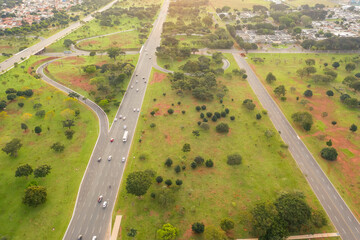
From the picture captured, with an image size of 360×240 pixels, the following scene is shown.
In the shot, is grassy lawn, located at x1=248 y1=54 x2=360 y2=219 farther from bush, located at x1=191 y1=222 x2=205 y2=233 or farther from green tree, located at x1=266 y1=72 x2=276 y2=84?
bush, located at x1=191 y1=222 x2=205 y2=233

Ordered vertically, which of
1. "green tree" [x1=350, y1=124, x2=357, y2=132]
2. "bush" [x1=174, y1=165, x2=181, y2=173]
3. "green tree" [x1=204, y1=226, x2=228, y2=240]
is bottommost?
"bush" [x1=174, y1=165, x2=181, y2=173]

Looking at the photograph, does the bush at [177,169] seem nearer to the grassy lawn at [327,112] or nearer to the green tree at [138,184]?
the green tree at [138,184]

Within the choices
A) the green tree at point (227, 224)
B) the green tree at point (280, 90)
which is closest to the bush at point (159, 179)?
the green tree at point (227, 224)

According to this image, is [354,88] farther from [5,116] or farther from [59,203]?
[5,116]

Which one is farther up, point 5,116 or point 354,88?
point 354,88

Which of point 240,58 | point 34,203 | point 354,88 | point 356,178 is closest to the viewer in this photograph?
point 34,203

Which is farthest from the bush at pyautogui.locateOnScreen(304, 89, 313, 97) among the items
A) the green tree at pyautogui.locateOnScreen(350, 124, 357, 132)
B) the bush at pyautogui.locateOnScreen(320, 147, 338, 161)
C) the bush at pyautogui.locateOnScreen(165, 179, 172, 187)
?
the bush at pyautogui.locateOnScreen(165, 179, 172, 187)

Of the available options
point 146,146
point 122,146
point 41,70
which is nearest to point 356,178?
point 146,146
